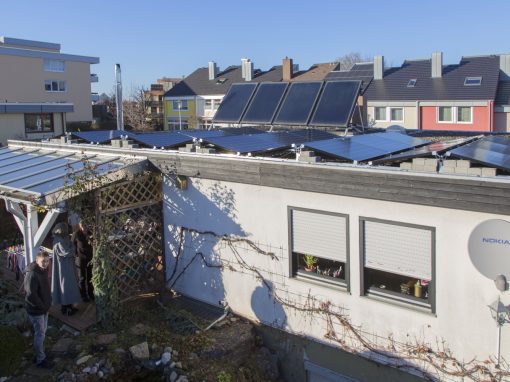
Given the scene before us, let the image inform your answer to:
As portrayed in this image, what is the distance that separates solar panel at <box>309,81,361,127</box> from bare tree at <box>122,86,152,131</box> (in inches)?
1915

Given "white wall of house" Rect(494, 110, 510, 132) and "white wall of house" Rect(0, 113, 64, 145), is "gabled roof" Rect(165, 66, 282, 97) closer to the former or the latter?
"white wall of house" Rect(494, 110, 510, 132)

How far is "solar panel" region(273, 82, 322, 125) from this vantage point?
43.1ft

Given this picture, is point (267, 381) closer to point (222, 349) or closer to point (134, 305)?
point (222, 349)

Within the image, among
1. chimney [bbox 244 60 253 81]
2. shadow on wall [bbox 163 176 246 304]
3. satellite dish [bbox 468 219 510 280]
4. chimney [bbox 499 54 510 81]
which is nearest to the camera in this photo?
satellite dish [bbox 468 219 510 280]

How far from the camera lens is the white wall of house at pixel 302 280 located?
7031 mm

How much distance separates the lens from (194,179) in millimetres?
10484

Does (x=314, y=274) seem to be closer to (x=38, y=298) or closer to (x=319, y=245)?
(x=319, y=245)

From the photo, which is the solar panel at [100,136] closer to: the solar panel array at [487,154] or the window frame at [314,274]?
the window frame at [314,274]

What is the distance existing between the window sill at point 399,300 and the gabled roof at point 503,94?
40453mm

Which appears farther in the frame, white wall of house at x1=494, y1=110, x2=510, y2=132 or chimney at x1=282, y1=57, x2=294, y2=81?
chimney at x1=282, y1=57, x2=294, y2=81

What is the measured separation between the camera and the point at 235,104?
15.2 m

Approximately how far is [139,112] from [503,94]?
4225 centimetres

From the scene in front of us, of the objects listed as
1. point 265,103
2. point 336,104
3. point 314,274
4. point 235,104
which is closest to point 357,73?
point 235,104

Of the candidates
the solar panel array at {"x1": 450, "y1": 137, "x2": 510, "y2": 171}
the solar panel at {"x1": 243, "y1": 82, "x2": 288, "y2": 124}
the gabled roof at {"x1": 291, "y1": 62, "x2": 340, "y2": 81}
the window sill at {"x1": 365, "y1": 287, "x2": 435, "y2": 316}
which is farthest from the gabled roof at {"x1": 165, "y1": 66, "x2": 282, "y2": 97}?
the window sill at {"x1": 365, "y1": 287, "x2": 435, "y2": 316}
